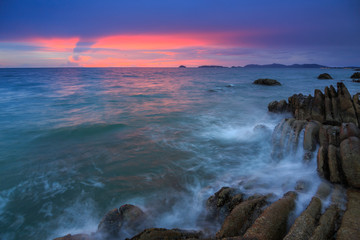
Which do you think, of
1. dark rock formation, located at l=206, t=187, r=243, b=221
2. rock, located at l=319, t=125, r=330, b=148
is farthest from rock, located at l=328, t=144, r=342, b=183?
dark rock formation, located at l=206, t=187, r=243, b=221

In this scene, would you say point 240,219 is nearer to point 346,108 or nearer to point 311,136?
point 311,136

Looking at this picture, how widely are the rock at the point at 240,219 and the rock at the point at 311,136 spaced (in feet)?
11.6

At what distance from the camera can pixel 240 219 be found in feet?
10.6

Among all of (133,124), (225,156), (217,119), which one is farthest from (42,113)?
(225,156)

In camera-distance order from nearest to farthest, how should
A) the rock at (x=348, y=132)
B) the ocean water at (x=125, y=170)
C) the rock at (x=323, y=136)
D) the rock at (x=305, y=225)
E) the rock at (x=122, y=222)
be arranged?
the rock at (x=305, y=225)
the rock at (x=122, y=222)
the ocean water at (x=125, y=170)
the rock at (x=348, y=132)
the rock at (x=323, y=136)

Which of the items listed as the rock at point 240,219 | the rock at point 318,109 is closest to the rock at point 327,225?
the rock at point 240,219

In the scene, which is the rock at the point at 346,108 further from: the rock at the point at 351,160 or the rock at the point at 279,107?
the rock at the point at 351,160

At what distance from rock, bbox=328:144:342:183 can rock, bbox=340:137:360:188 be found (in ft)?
0.48

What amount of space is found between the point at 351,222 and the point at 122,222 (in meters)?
3.90

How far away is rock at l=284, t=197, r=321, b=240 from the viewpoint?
103 inches

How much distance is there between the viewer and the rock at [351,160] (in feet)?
13.5

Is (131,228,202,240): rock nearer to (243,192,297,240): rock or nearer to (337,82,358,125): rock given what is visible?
(243,192,297,240): rock

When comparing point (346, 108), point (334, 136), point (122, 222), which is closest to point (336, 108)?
point (346, 108)

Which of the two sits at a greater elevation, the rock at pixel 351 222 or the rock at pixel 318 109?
the rock at pixel 318 109
